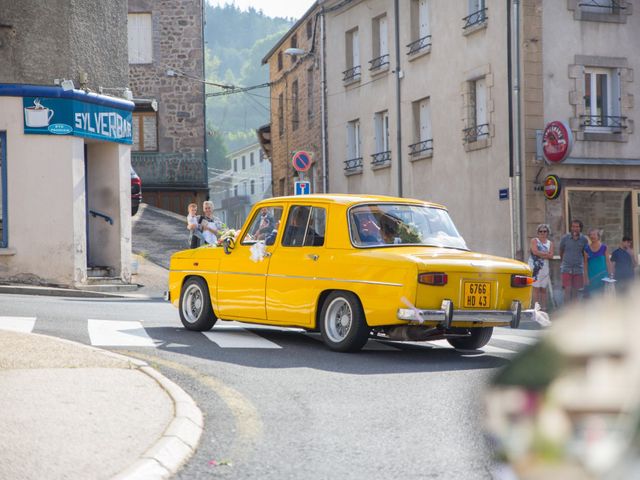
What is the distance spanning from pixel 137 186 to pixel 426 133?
8993 millimetres

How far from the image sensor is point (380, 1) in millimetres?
31094

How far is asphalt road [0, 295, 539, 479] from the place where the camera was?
536 cm

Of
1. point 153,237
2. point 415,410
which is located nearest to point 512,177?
point 153,237

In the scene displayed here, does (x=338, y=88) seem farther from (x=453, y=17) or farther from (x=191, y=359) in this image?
(x=191, y=359)

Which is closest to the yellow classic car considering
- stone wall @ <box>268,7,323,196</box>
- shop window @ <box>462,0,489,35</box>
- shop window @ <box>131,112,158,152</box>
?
shop window @ <box>462,0,489,35</box>

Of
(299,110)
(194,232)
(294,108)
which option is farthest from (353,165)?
(194,232)

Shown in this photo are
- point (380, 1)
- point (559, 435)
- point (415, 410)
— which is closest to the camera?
point (559, 435)

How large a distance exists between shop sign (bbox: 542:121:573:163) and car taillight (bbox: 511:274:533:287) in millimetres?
13358

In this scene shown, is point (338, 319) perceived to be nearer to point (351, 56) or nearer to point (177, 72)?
point (351, 56)

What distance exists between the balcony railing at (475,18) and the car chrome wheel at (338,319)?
1661 cm

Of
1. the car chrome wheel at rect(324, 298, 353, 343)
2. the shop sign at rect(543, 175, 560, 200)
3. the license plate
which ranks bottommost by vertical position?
the car chrome wheel at rect(324, 298, 353, 343)

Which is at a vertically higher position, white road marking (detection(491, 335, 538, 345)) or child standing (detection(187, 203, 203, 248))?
child standing (detection(187, 203, 203, 248))

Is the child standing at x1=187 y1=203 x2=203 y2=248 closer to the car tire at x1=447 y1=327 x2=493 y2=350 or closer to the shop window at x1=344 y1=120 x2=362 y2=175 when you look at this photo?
the car tire at x1=447 y1=327 x2=493 y2=350

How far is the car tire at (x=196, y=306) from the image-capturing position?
11.6m
